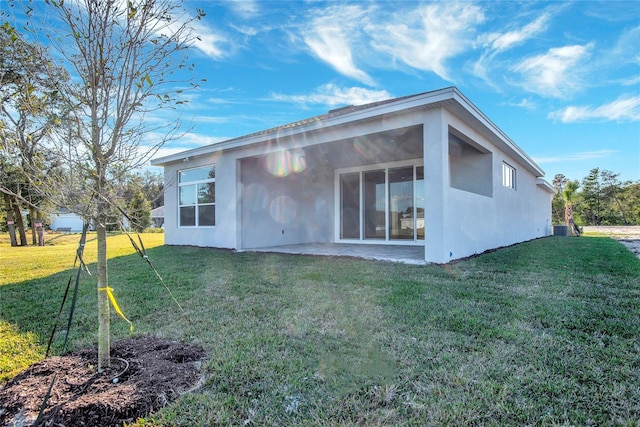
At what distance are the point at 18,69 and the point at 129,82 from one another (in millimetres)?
886

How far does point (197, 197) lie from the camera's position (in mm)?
10531

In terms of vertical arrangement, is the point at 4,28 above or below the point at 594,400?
above

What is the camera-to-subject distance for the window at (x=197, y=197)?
1014 cm

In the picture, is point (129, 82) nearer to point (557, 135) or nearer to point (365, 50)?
point (365, 50)

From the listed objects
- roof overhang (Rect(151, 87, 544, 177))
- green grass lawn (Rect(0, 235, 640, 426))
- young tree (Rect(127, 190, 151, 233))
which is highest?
roof overhang (Rect(151, 87, 544, 177))

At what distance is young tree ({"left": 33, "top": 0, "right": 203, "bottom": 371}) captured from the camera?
6.64 ft

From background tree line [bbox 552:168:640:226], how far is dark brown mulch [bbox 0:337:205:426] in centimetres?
3845

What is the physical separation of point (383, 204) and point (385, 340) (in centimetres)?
826

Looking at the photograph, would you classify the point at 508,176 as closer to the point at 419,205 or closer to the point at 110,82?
the point at 419,205

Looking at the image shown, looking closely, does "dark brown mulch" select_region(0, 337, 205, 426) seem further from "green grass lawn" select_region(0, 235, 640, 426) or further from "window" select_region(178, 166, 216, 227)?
"window" select_region(178, 166, 216, 227)

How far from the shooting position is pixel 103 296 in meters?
2.17

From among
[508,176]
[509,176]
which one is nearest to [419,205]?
[508,176]

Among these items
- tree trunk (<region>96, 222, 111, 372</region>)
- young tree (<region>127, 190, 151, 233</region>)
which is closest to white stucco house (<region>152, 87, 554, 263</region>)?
young tree (<region>127, 190, 151, 233</region>)

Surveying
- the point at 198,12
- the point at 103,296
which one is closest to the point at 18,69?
the point at 198,12
